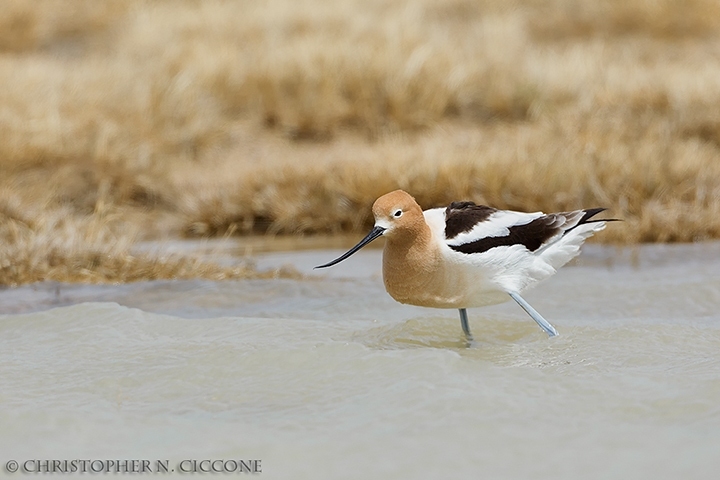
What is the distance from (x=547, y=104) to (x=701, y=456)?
354 inches

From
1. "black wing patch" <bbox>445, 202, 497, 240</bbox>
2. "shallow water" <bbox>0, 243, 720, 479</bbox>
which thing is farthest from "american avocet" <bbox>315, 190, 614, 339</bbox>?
"shallow water" <bbox>0, 243, 720, 479</bbox>

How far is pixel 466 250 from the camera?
5242 millimetres

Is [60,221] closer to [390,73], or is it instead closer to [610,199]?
[610,199]

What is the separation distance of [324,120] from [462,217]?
23.6ft

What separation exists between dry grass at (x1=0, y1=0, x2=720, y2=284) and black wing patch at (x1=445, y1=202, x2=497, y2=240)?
238 cm

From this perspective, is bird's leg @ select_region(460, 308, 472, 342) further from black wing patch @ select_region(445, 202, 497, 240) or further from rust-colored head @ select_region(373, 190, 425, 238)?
rust-colored head @ select_region(373, 190, 425, 238)

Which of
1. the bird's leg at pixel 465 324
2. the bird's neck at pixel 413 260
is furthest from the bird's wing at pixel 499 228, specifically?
the bird's leg at pixel 465 324

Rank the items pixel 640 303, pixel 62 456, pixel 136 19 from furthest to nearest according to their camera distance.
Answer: pixel 136 19
pixel 640 303
pixel 62 456

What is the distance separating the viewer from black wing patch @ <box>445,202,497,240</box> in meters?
5.34

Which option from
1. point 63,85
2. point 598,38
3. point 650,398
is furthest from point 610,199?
point 598,38

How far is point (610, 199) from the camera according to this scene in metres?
8.85

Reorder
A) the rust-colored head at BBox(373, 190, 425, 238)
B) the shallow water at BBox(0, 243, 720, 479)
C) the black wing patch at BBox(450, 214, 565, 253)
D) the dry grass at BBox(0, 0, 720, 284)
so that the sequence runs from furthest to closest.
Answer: the dry grass at BBox(0, 0, 720, 284) < the black wing patch at BBox(450, 214, 565, 253) < the rust-colored head at BBox(373, 190, 425, 238) < the shallow water at BBox(0, 243, 720, 479)

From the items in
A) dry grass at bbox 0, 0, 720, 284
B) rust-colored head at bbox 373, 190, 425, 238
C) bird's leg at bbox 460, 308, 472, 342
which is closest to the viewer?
rust-colored head at bbox 373, 190, 425, 238

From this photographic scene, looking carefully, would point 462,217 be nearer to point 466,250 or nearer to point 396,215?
point 466,250
